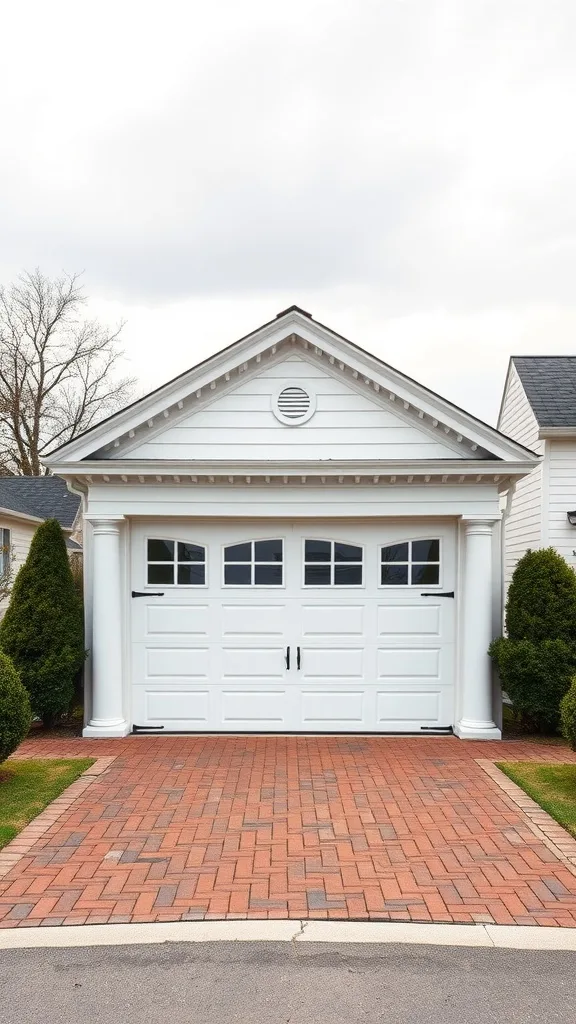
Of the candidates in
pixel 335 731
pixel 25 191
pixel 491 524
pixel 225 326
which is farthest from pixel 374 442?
pixel 225 326

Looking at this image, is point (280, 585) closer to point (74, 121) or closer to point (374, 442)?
point (374, 442)

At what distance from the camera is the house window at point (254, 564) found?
9164 mm

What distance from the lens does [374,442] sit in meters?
9.06

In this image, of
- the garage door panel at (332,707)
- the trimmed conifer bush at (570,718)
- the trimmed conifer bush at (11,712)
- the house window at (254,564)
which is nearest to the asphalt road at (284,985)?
the trimmed conifer bush at (11,712)

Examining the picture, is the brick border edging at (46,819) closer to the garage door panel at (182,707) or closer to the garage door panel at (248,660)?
the garage door panel at (182,707)

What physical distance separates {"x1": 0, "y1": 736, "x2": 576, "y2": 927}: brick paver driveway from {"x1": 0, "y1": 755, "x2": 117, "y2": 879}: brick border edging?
8 cm

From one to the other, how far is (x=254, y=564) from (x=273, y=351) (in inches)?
109

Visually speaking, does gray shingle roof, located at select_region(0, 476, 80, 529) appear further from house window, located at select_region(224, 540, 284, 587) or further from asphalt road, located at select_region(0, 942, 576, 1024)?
asphalt road, located at select_region(0, 942, 576, 1024)

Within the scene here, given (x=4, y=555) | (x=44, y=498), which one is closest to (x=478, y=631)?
(x=4, y=555)

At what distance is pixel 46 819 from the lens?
604 centimetres

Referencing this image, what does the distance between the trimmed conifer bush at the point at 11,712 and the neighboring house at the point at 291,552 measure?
1.98 m

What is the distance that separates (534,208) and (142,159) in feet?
24.8

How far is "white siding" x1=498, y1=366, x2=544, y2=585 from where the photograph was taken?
13.0 metres

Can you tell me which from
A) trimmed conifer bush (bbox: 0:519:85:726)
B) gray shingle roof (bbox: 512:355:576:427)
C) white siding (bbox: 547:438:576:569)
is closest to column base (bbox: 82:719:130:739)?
trimmed conifer bush (bbox: 0:519:85:726)
